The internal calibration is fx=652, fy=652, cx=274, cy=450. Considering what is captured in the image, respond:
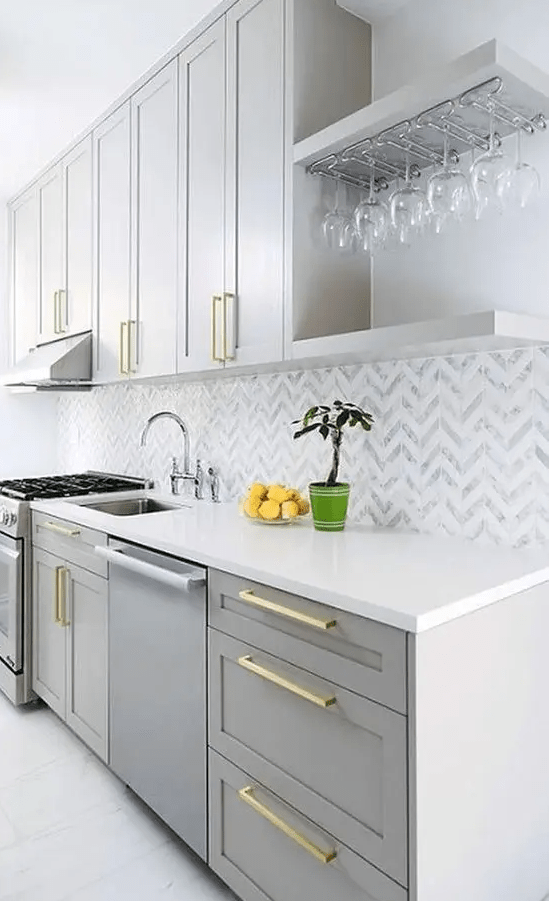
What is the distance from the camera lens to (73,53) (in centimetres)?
228

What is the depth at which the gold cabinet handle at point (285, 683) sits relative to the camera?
1.33 metres

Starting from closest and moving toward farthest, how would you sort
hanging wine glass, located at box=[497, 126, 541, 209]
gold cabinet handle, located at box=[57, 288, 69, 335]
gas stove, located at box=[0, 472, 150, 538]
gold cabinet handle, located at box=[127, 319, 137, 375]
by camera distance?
hanging wine glass, located at box=[497, 126, 541, 209], gold cabinet handle, located at box=[127, 319, 137, 375], gas stove, located at box=[0, 472, 150, 538], gold cabinet handle, located at box=[57, 288, 69, 335]

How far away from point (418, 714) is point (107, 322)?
7.33ft

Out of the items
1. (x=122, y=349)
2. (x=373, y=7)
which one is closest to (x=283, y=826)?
(x=122, y=349)

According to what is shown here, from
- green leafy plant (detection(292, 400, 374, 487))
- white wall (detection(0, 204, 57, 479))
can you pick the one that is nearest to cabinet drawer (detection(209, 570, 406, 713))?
green leafy plant (detection(292, 400, 374, 487))

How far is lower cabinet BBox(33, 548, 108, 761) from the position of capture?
2.24m

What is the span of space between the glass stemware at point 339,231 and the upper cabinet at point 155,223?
2.31 feet

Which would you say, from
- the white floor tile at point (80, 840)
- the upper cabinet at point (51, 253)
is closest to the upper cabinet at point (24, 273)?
the upper cabinet at point (51, 253)

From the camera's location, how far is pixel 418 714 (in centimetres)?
118

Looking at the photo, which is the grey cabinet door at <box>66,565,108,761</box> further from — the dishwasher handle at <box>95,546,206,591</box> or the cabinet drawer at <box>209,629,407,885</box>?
the cabinet drawer at <box>209,629,407,885</box>

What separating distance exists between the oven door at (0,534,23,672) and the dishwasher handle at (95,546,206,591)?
85 centimetres

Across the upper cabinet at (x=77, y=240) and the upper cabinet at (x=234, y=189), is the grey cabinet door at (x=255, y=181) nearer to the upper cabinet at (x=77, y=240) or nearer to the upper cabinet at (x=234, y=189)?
the upper cabinet at (x=234, y=189)

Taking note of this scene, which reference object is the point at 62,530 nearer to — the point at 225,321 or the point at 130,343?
the point at 130,343

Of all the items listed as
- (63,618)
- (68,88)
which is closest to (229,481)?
(63,618)
